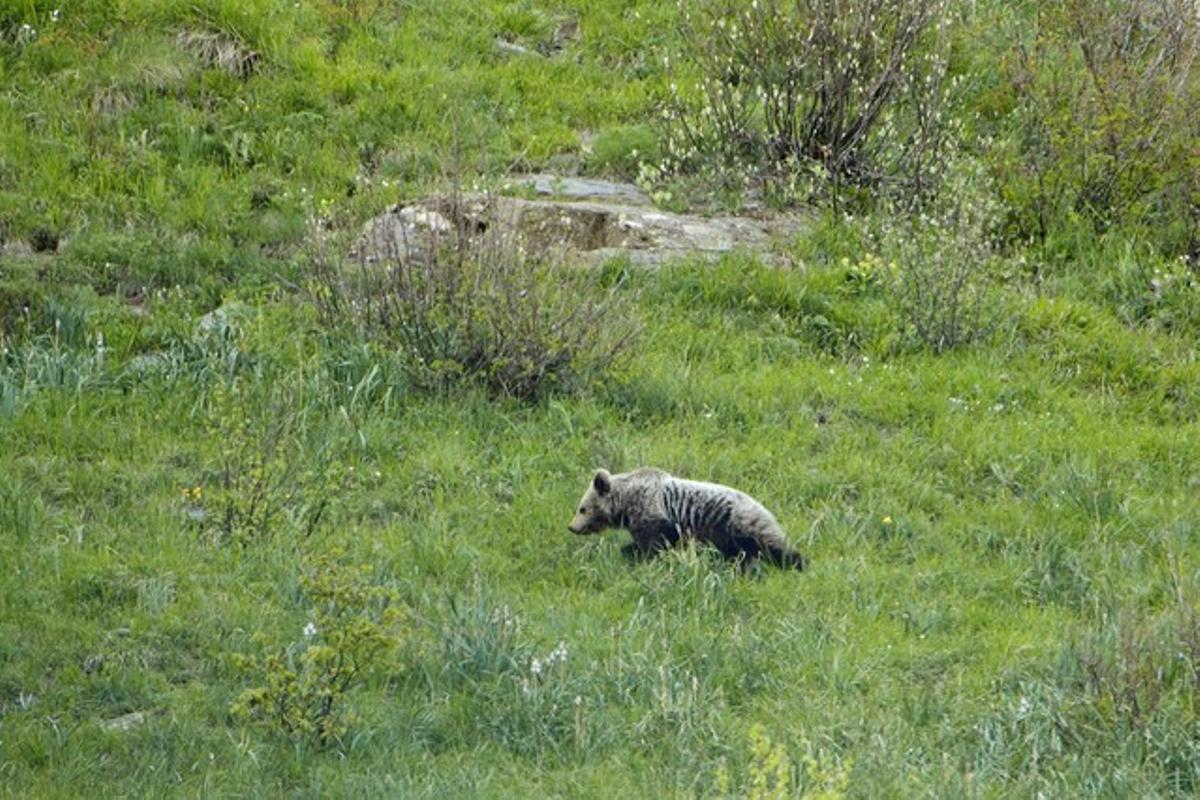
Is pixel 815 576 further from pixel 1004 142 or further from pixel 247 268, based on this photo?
pixel 1004 142

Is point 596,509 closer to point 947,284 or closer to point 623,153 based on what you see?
point 947,284

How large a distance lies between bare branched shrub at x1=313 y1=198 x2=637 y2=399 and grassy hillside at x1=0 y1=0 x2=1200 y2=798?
17 cm

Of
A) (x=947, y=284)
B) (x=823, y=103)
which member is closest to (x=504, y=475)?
(x=947, y=284)

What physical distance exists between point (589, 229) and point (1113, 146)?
13.1 ft

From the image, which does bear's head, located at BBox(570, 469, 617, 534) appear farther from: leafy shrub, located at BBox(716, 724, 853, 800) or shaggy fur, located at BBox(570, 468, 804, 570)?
leafy shrub, located at BBox(716, 724, 853, 800)

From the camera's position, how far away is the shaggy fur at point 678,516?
9.55 meters

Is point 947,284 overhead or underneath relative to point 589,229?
overhead

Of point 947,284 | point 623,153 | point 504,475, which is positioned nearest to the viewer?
point 504,475

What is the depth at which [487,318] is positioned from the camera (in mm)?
11648

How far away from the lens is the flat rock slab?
504 inches

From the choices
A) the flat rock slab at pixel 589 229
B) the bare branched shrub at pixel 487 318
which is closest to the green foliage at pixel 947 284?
the flat rock slab at pixel 589 229

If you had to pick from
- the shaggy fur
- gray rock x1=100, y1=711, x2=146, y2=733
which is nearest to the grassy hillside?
gray rock x1=100, y1=711, x2=146, y2=733

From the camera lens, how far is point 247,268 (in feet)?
44.3

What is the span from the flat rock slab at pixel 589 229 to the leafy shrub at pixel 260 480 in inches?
77.8
